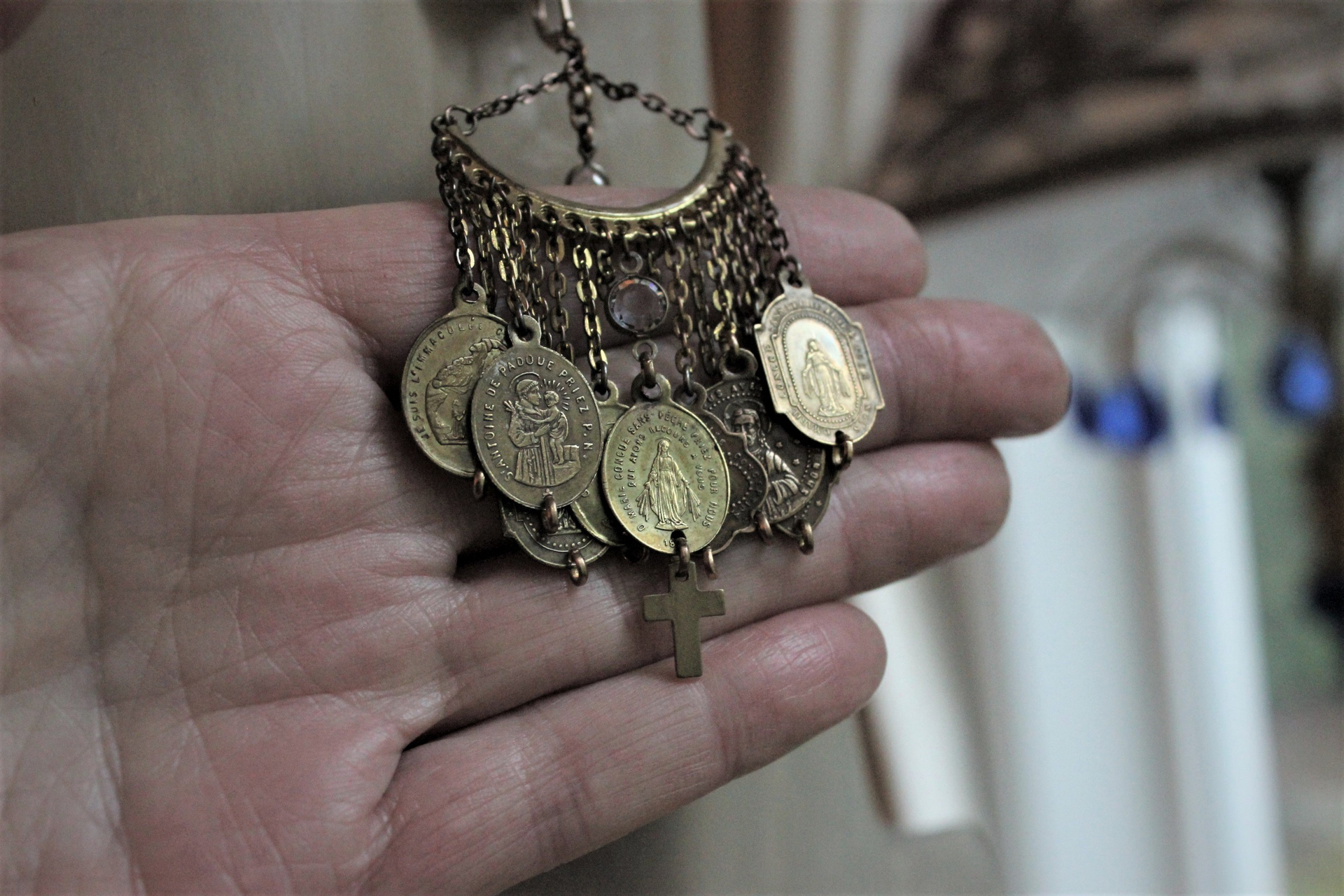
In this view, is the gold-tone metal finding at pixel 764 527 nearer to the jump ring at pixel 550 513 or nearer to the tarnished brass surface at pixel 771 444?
the tarnished brass surface at pixel 771 444

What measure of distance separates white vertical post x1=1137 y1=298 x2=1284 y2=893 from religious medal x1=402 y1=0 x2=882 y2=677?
2.07 meters

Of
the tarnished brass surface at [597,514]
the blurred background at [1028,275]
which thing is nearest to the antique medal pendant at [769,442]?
the tarnished brass surface at [597,514]

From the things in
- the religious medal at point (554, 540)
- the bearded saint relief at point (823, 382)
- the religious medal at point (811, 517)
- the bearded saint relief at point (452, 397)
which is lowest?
the religious medal at point (811, 517)

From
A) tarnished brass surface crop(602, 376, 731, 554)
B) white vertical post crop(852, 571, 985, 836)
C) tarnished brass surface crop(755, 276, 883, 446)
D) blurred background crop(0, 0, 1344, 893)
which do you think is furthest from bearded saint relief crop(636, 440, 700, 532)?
white vertical post crop(852, 571, 985, 836)

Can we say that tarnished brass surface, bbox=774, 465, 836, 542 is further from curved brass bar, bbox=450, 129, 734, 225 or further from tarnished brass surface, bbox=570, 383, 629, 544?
curved brass bar, bbox=450, 129, 734, 225

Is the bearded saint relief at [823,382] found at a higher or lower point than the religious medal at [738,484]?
higher

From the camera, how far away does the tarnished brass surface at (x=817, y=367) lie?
0.83m

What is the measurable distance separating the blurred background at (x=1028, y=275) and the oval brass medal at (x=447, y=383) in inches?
6.5

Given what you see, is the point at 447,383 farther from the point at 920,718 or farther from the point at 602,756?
the point at 920,718

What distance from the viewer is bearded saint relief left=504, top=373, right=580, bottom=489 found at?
0.73m

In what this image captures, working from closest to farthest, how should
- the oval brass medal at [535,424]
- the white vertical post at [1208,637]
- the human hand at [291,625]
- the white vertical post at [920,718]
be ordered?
the human hand at [291,625] < the oval brass medal at [535,424] < the white vertical post at [920,718] < the white vertical post at [1208,637]

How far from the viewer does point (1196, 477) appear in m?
2.64

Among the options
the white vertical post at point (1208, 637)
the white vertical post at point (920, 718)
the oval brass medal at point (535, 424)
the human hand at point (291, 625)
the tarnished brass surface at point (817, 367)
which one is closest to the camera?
the human hand at point (291, 625)

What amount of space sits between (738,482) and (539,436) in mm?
165
